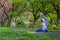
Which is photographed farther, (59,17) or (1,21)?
(1,21)

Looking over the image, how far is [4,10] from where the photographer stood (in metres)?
32.5

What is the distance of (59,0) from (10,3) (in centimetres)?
1090

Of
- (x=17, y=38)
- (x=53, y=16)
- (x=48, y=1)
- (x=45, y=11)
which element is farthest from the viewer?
(x=53, y=16)

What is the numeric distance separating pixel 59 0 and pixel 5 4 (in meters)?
11.1

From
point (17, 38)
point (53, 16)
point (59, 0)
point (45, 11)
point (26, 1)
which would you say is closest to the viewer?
point (17, 38)

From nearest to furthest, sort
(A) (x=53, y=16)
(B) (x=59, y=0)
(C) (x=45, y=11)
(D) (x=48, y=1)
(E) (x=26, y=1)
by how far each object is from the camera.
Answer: (B) (x=59, y=0) < (D) (x=48, y=1) < (E) (x=26, y=1) < (C) (x=45, y=11) < (A) (x=53, y=16)

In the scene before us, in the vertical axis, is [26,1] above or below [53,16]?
above

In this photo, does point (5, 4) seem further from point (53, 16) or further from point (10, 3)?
point (53, 16)

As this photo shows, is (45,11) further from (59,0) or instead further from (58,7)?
(59,0)

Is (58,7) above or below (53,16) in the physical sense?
above

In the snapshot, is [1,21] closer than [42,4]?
No

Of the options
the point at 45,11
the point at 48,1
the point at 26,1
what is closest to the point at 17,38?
the point at 48,1

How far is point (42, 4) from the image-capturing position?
95.6 ft

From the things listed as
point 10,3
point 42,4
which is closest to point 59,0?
point 42,4
